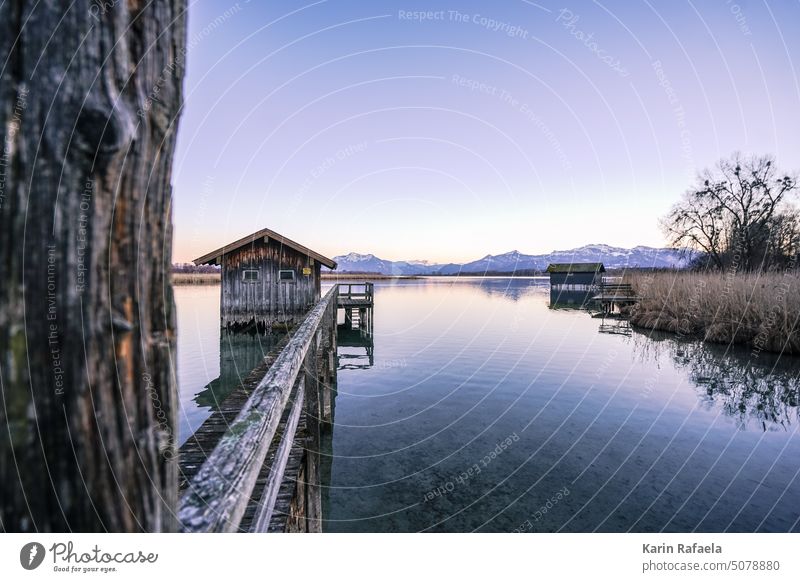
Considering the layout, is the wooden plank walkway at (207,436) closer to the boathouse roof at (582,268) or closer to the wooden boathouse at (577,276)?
the wooden boathouse at (577,276)

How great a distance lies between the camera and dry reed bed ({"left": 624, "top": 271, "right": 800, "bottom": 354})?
11547mm

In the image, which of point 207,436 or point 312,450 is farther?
point 312,450

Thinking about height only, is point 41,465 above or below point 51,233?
below

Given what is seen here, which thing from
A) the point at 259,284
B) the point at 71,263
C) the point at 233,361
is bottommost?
the point at 233,361

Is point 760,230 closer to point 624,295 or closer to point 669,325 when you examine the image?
point 624,295

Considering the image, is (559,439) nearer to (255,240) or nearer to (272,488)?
(272,488)

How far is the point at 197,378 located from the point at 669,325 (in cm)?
2319

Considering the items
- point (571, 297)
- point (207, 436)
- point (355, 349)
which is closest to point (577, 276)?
point (571, 297)

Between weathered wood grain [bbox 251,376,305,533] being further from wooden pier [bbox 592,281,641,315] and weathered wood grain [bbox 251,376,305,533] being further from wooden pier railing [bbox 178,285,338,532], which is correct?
wooden pier [bbox 592,281,641,315]

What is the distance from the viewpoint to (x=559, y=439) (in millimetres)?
7105

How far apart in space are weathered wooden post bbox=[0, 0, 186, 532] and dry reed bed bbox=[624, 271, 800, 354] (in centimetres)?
1715

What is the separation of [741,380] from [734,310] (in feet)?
18.1

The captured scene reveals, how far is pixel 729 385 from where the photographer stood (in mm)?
10070
